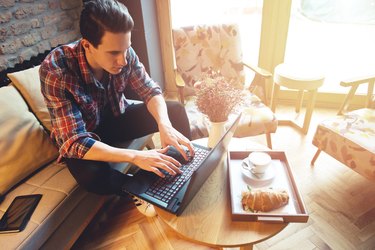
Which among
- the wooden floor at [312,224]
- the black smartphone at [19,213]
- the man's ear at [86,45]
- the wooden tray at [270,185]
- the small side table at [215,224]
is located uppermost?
the man's ear at [86,45]

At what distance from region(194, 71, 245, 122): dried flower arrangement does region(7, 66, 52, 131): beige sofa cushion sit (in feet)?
2.69

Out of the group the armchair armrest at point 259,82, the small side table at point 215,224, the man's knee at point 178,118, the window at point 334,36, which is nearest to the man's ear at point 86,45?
the man's knee at point 178,118

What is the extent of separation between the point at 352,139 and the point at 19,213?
65.2 inches

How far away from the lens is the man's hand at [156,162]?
3.11 feet

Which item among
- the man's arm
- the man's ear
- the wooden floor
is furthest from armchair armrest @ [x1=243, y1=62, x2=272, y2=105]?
the man's ear

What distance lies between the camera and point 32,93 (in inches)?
51.2

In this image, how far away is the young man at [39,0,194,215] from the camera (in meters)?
0.99

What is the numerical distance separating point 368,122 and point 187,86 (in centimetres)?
121

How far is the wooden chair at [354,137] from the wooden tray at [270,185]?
1.91 feet

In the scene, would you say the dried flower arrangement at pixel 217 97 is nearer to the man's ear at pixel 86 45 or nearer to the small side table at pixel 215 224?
the small side table at pixel 215 224

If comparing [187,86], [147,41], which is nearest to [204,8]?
[147,41]

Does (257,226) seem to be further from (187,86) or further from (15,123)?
(187,86)

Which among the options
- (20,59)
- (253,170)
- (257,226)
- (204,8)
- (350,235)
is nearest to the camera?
(257,226)

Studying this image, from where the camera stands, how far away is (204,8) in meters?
2.44
